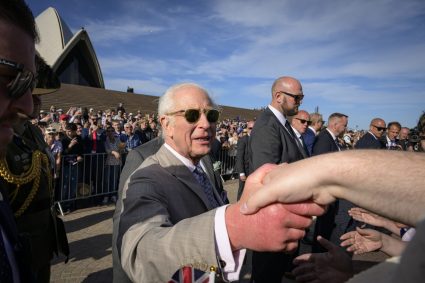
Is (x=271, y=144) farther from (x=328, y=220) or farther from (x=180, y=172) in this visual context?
(x=328, y=220)

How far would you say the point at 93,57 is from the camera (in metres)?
44.8

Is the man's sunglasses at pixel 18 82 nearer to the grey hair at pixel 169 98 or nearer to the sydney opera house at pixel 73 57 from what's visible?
the grey hair at pixel 169 98

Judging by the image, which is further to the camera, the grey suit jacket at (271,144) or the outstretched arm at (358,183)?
the grey suit jacket at (271,144)

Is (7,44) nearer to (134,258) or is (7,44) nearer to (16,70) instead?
(16,70)

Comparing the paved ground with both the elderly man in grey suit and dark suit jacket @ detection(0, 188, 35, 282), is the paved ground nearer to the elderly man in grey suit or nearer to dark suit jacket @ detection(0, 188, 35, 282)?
the elderly man in grey suit

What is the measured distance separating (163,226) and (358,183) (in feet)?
2.92

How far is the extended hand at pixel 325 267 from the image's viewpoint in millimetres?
2184

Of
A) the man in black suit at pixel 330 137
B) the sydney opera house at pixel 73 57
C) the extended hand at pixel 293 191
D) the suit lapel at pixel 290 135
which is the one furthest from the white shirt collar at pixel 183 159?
the sydney opera house at pixel 73 57

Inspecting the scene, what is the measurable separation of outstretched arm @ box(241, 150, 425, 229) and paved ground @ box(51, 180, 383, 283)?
205cm

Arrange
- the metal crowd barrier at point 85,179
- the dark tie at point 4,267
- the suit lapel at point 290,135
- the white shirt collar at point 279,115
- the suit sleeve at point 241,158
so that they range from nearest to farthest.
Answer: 1. the dark tie at point 4,267
2. the suit lapel at point 290,135
3. the white shirt collar at point 279,115
4. the suit sleeve at point 241,158
5. the metal crowd barrier at point 85,179

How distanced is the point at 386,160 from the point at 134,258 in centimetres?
110

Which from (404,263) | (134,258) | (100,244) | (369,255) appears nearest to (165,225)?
(134,258)

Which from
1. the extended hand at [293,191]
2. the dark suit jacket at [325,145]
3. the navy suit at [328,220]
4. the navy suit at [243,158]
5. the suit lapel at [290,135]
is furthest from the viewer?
the navy suit at [243,158]

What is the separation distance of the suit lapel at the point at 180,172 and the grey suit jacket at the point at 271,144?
180 cm
